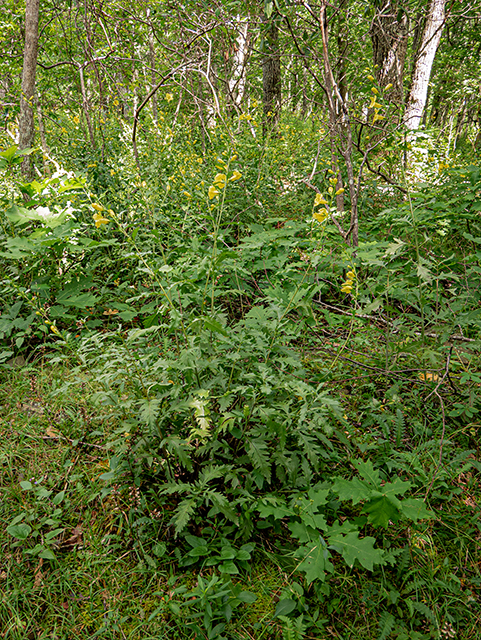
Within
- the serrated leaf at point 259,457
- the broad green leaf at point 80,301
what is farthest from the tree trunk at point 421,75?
the serrated leaf at point 259,457

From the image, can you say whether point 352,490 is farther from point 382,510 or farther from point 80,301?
point 80,301

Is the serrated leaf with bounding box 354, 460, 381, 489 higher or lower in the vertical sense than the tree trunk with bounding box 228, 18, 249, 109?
lower

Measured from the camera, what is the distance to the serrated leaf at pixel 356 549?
1.43 meters

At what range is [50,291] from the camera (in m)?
3.15

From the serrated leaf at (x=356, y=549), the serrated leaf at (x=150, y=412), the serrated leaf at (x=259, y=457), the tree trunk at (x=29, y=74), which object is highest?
the tree trunk at (x=29, y=74)

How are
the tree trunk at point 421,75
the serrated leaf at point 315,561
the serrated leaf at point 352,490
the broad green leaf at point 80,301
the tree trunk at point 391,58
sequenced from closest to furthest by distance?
the serrated leaf at point 315,561
the serrated leaf at point 352,490
the broad green leaf at point 80,301
the tree trunk at point 391,58
the tree trunk at point 421,75

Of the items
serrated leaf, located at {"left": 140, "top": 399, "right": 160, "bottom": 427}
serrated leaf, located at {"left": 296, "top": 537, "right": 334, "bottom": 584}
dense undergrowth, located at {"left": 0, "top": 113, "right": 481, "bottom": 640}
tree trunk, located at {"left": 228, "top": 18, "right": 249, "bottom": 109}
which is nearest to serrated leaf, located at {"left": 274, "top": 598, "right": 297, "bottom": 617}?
dense undergrowth, located at {"left": 0, "top": 113, "right": 481, "bottom": 640}

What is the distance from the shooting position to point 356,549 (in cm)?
147

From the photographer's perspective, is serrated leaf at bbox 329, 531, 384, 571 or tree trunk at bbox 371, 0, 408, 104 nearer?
serrated leaf at bbox 329, 531, 384, 571

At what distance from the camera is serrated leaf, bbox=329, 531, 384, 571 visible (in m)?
1.43

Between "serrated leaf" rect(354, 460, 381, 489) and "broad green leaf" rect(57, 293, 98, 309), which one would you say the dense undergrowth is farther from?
"broad green leaf" rect(57, 293, 98, 309)

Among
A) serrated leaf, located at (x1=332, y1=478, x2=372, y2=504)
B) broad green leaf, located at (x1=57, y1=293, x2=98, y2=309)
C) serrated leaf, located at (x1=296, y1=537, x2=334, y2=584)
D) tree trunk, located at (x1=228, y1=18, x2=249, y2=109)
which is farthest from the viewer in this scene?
tree trunk, located at (x1=228, y1=18, x2=249, y2=109)

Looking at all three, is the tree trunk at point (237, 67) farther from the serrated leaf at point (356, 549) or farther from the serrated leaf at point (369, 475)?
the serrated leaf at point (356, 549)

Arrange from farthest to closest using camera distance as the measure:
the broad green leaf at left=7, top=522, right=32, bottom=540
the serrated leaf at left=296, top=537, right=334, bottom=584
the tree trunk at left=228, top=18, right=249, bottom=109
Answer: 1. the tree trunk at left=228, top=18, right=249, bottom=109
2. the broad green leaf at left=7, top=522, right=32, bottom=540
3. the serrated leaf at left=296, top=537, right=334, bottom=584
